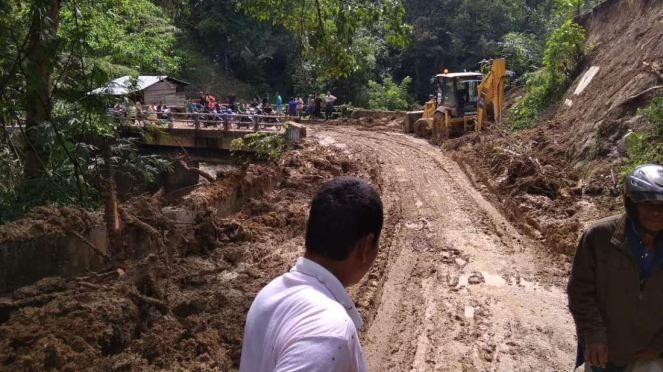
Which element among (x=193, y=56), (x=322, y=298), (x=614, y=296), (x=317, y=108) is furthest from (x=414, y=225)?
(x=193, y=56)

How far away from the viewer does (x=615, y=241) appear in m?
2.68

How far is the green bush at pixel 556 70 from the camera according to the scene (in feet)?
53.1

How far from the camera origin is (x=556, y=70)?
16.9m

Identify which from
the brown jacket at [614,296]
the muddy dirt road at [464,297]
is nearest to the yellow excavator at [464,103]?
the muddy dirt road at [464,297]

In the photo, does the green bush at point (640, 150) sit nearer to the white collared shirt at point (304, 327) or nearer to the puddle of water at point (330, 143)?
the white collared shirt at point (304, 327)

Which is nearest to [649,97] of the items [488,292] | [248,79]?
[488,292]

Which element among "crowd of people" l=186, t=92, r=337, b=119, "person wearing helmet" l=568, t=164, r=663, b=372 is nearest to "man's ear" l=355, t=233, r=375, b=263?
"person wearing helmet" l=568, t=164, r=663, b=372

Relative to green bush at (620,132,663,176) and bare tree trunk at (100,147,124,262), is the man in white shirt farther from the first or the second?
green bush at (620,132,663,176)

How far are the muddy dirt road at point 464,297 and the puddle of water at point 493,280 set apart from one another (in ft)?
0.04

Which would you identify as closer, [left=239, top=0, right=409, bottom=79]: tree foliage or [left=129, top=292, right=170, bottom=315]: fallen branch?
[left=129, top=292, right=170, bottom=315]: fallen branch

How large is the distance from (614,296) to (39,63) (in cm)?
642

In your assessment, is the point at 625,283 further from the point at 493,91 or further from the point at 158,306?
the point at 493,91

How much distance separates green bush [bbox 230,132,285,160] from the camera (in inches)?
634

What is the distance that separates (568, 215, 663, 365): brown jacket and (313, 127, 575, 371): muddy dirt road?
85.6 inches
